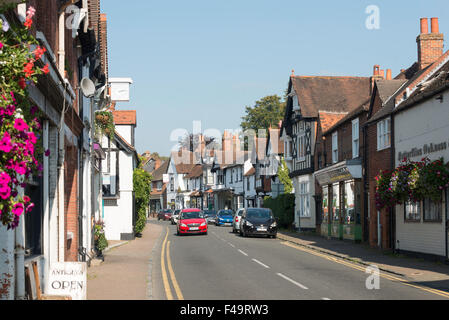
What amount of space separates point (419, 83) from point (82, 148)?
13.9m

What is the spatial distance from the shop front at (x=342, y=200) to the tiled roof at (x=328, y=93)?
7497mm

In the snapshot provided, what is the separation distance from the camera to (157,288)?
1367cm

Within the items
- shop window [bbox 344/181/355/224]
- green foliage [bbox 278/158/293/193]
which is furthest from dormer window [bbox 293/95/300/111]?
shop window [bbox 344/181/355/224]

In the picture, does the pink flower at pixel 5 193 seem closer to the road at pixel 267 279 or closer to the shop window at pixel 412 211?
the road at pixel 267 279

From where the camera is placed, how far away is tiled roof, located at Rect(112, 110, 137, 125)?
122 feet

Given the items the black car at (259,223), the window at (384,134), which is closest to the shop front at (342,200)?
the black car at (259,223)

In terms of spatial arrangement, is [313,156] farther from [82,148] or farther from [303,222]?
[82,148]

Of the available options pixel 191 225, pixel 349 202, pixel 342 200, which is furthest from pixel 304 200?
pixel 349 202

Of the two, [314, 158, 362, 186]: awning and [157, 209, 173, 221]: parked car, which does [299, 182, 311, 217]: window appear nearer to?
[314, 158, 362, 186]: awning

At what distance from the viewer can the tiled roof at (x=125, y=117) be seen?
3725 centimetres

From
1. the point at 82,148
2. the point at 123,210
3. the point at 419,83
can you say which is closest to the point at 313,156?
the point at 123,210

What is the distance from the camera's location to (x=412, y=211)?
2222cm

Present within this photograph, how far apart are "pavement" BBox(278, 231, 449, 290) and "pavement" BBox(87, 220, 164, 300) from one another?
7.29 meters

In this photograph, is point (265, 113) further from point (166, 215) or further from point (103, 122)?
point (103, 122)
